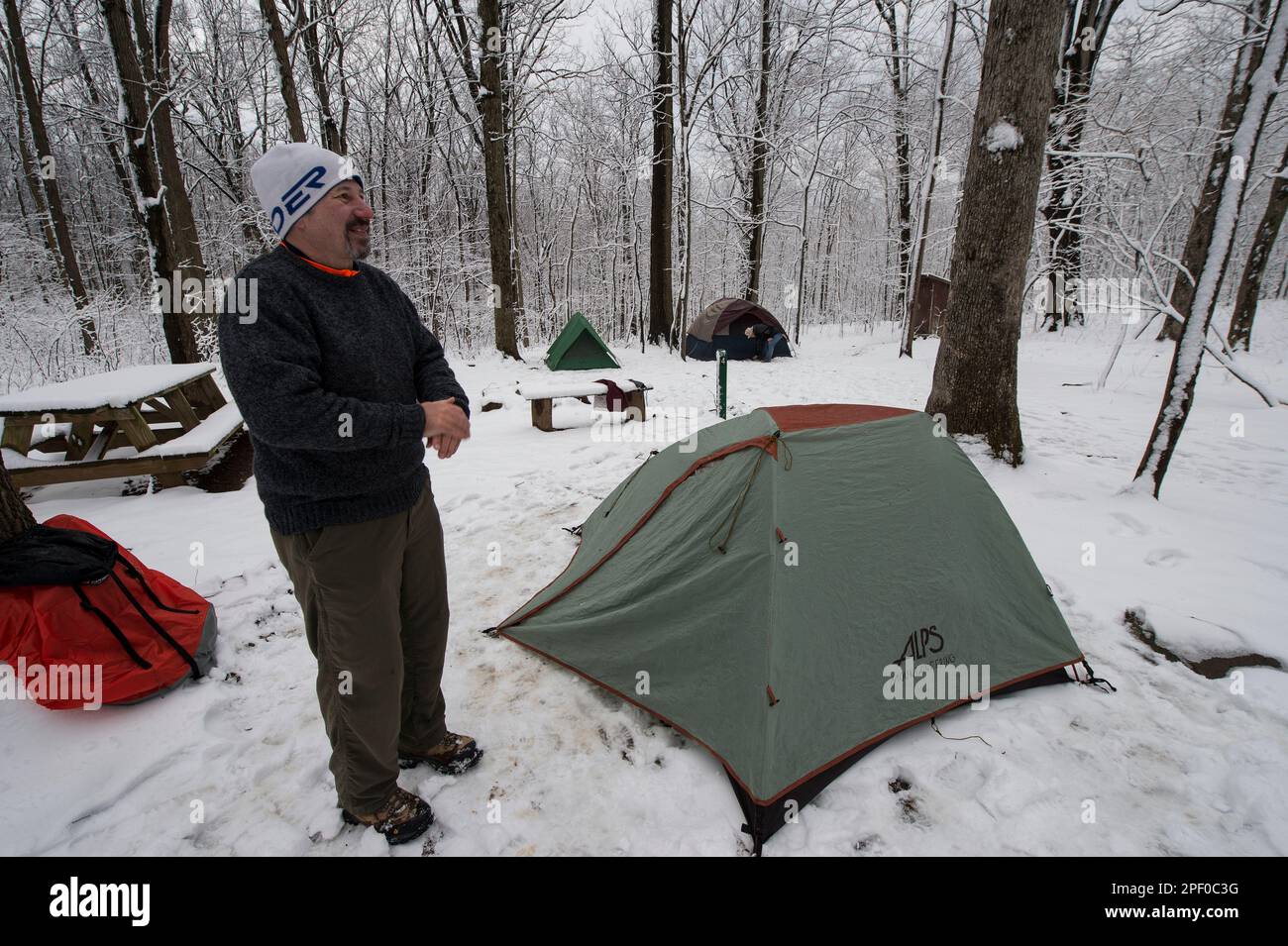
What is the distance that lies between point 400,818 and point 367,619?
76cm

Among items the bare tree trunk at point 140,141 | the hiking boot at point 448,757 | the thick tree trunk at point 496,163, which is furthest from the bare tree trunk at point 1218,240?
the bare tree trunk at point 140,141

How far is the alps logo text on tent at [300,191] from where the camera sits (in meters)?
1.61

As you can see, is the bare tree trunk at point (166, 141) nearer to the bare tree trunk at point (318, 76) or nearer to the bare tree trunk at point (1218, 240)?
the bare tree trunk at point (318, 76)

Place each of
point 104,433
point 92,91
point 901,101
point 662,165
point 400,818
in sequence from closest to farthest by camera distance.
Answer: point 400,818
point 104,433
point 662,165
point 901,101
point 92,91

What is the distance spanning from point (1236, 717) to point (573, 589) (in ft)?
9.94

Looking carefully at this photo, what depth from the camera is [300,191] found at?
63.5 inches

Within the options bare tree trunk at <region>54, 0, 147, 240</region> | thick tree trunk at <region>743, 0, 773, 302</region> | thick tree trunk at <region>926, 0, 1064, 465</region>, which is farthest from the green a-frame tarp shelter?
bare tree trunk at <region>54, 0, 147, 240</region>

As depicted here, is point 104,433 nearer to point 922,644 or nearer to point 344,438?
point 344,438

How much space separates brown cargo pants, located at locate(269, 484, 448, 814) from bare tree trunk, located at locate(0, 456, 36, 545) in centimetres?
188

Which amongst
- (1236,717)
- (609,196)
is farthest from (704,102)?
(1236,717)

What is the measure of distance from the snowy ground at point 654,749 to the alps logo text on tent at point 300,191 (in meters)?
2.05

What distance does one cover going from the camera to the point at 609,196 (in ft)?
77.6

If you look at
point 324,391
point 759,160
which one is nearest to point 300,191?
point 324,391

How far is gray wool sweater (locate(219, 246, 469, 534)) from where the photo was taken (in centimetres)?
147
